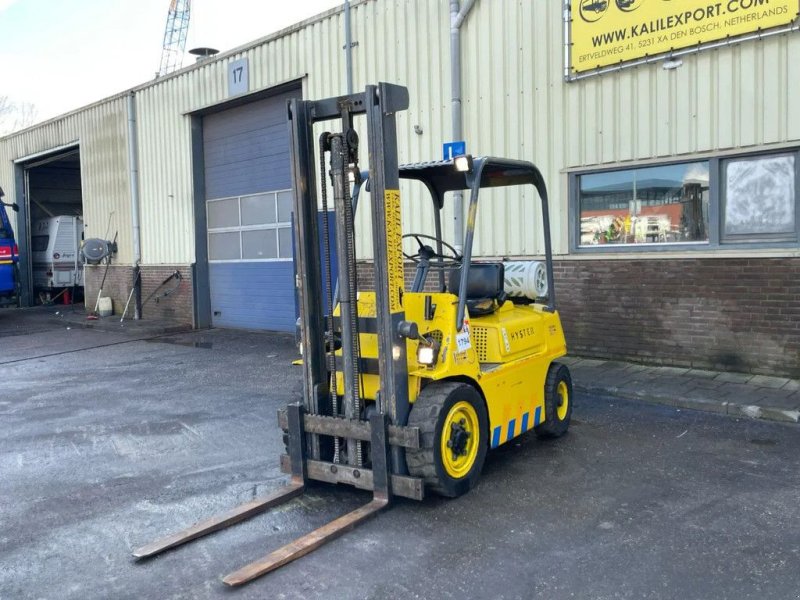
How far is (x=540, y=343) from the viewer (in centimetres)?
621

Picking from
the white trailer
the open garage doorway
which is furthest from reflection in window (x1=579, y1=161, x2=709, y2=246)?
the open garage doorway

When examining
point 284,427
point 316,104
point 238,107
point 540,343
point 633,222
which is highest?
point 238,107

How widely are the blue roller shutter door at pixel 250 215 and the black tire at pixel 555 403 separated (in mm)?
8935

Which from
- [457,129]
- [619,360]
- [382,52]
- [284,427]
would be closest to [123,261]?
[382,52]

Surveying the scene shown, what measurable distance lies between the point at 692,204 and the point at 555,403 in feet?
13.5

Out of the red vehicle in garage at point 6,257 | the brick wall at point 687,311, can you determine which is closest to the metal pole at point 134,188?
the red vehicle in garage at point 6,257

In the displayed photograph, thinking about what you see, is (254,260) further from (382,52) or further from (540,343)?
(540,343)

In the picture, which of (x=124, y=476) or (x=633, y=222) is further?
(x=633, y=222)

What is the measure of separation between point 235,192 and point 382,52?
521 cm

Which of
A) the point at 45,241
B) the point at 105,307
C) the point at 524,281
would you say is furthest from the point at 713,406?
the point at 45,241

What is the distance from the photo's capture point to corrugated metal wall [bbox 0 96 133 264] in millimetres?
18656

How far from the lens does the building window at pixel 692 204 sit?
27.8ft

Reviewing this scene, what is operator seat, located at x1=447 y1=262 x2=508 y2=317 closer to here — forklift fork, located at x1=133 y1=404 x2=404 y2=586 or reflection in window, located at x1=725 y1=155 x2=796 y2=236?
forklift fork, located at x1=133 y1=404 x2=404 y2=586

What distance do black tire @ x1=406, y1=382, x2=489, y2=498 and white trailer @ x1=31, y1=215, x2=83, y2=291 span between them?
68.6ft
